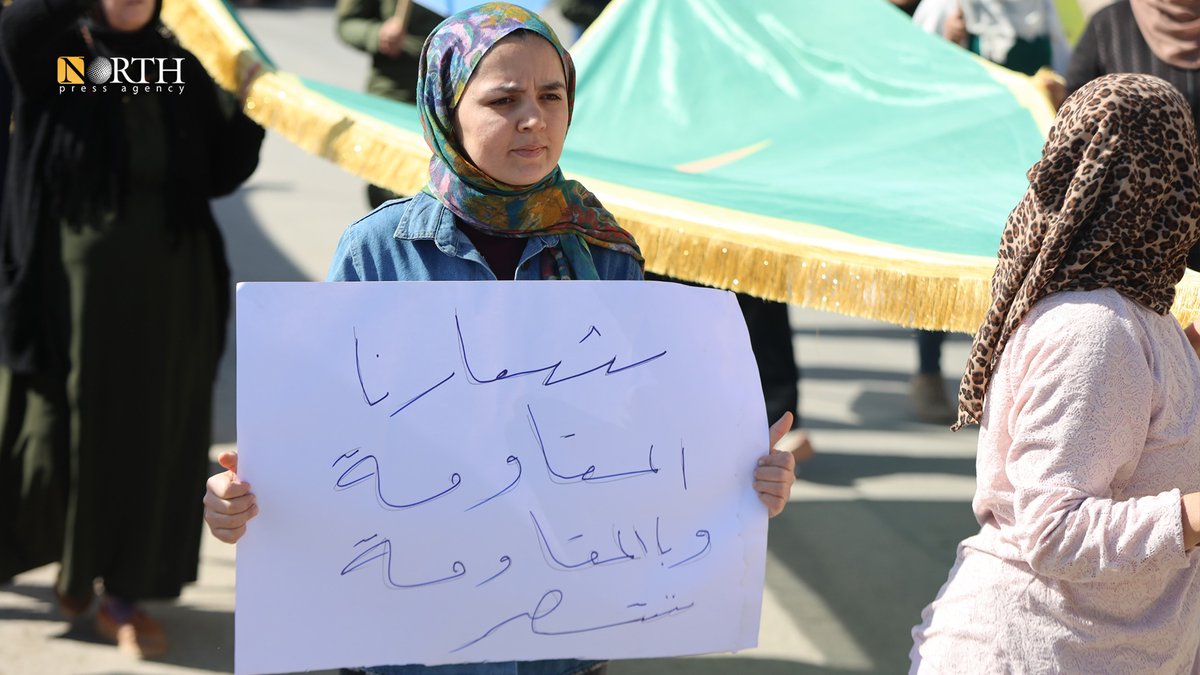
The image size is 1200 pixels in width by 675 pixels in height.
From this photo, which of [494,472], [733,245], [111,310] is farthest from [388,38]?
[494,472]

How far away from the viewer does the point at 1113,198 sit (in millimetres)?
1584

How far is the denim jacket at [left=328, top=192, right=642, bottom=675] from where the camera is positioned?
5.75 ft

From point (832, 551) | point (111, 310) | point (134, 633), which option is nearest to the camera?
point (111, 310)

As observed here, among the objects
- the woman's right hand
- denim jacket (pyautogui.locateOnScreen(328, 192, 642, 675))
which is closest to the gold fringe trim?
denim jacket (pyautogui.locateOnScreen(328, 192, 642, 675))

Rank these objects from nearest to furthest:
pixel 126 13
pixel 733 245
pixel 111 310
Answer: pixel 733 245 → pixel 126 13 → pixel 111 310

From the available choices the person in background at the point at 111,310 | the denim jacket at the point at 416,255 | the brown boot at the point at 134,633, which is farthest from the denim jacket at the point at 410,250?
the brown boot at the point at 134,633

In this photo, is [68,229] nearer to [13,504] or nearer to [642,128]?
[13,504]

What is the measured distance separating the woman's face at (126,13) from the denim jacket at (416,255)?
1791 millimetres

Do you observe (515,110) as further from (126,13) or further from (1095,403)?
(126,13)

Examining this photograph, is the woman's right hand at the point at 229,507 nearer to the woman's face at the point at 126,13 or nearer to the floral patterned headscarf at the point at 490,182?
the floral patterned headscarf at the point at 490,182

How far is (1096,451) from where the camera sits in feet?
5.20

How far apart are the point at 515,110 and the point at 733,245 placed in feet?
3.35

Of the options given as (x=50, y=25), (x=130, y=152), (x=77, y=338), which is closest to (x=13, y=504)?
(x=77, y=338)

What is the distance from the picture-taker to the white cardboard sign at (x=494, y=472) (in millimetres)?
1642
